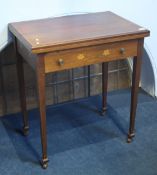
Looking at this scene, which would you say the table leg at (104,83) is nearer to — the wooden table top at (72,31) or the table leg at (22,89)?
the wooden table top at (72,31)

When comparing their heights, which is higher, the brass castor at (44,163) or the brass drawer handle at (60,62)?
the brass drawer handle at (60,62)

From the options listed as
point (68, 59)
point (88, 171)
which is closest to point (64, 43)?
point (68, 59)

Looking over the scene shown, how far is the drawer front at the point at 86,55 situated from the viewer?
1.61 metres

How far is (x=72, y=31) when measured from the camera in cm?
173

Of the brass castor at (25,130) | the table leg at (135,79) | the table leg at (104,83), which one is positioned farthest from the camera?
the table leg at (104,83)

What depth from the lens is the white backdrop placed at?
1.87 m

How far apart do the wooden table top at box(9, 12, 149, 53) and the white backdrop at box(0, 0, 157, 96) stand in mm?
48

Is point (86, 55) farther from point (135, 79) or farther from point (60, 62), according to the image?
point (135, 79)

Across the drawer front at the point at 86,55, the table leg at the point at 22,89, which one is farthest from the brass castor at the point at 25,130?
the drawer front at the point at 86,55

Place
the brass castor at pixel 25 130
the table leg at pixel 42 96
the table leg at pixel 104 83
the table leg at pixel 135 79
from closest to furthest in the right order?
1. the table leg at pixel 42 96
2. the table leg at pixel 135 79
3. the brass castor at pixel 25 130
4. the table leg at pixel 104 83

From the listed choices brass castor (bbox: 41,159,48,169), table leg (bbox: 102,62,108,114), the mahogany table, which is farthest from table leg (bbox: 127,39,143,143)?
brass castor (bbox: 41,159,48,169)

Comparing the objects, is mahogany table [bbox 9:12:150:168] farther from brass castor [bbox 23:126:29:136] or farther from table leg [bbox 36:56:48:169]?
brass castor [bbox 23:126:29:136]

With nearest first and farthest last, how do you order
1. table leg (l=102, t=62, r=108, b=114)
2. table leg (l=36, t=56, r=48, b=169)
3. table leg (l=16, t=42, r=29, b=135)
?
table leg (l=36, t=56, r=48, b=169) → table leg (l=16, t=42, r=29, b=135) → table leg (l=102, t=62, r=108, b=114)

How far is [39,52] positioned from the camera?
154 centimetres
